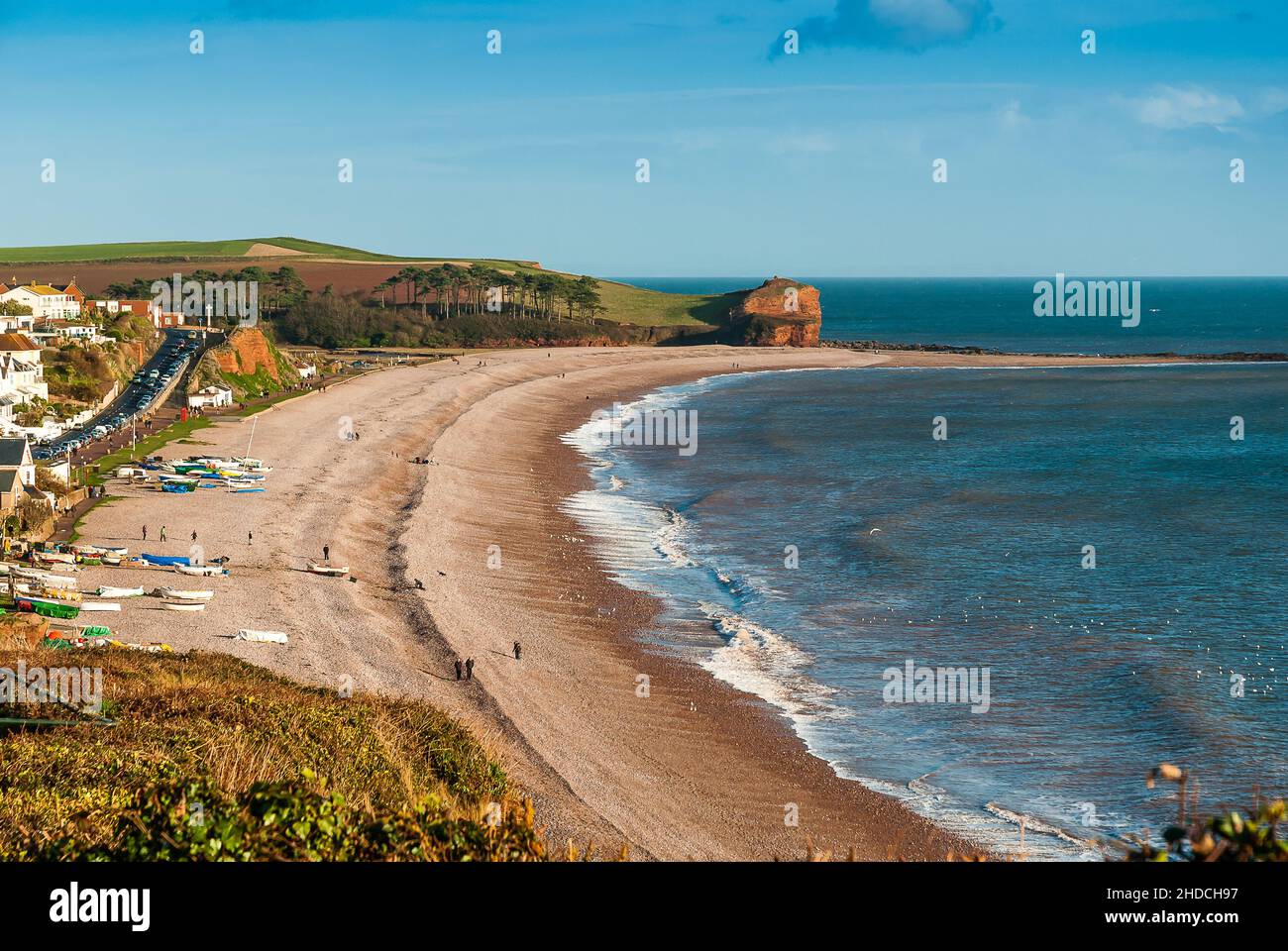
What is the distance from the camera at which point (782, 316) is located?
525ft

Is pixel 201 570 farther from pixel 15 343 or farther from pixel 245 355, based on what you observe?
pixel 245 355

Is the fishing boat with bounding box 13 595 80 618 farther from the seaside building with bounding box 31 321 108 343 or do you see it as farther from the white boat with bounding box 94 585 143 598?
the seaside building with bounding box 31 321 108 343

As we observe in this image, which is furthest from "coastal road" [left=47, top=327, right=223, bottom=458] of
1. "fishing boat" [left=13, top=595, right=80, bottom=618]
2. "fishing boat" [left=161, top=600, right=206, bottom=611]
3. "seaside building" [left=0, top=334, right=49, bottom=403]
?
"fishing boat" [left=13, top=595, right=80, bottom=618]

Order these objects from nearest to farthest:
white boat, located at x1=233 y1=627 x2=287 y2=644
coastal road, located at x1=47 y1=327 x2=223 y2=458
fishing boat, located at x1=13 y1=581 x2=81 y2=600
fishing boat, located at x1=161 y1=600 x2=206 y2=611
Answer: white boat, located at x1=233 y1=627 x2=287 y2=644 < fishing boat, located at x1=13 y1=581 x2=81 y2=600 < fishing boat, located at x1=161 y1=600 x2=206 y2=611 < coastal road, located at x1=47 y1=327 x2=223 y2=458

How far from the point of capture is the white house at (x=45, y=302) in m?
90.8

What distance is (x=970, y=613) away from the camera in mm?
35531

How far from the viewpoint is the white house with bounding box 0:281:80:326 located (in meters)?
90.8

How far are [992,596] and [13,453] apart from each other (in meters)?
32.7

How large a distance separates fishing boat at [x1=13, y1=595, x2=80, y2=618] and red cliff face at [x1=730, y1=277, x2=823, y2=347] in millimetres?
132436

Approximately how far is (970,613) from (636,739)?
44.4 ft

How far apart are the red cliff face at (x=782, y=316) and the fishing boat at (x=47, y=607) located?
132 m
